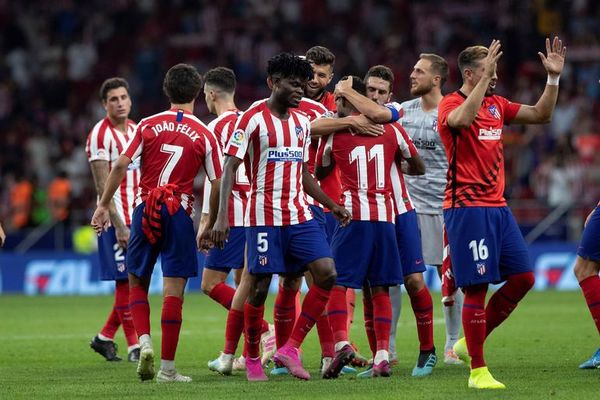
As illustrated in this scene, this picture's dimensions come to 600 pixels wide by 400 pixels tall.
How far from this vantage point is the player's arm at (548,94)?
9.05 metres

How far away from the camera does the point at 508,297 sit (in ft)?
30.8

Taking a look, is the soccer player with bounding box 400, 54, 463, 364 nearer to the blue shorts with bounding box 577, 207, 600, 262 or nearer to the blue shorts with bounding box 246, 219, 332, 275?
the blue shorts with bounding box 577, 207, 600, 262

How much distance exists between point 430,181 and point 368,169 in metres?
1.85

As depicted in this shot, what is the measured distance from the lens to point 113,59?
96.4 feet

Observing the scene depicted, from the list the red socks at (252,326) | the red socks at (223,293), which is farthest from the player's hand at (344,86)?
the red socks at (223,293)

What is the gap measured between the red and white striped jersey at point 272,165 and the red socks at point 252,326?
641 mm

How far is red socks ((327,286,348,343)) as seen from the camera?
983cm

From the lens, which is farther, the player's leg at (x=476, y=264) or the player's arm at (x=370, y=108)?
the player's arm at (x=370, y=108)

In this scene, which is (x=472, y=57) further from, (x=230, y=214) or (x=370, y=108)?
(x=230, y=214)

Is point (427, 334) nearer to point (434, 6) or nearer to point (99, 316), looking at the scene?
point (99, 316)

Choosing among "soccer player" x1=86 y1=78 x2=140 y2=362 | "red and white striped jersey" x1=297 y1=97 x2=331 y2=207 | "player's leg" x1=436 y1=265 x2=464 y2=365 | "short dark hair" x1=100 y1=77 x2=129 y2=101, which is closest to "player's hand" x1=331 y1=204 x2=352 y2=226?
"red and white striped jersey" x1=297 y1=97 x2=331 y2=207

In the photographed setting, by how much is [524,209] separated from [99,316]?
7.98m

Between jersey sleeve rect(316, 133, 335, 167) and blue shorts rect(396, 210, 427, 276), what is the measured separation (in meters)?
0.70

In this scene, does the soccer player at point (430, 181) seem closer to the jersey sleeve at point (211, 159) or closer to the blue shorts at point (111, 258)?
the jersey sleeve at point (211, 159)
